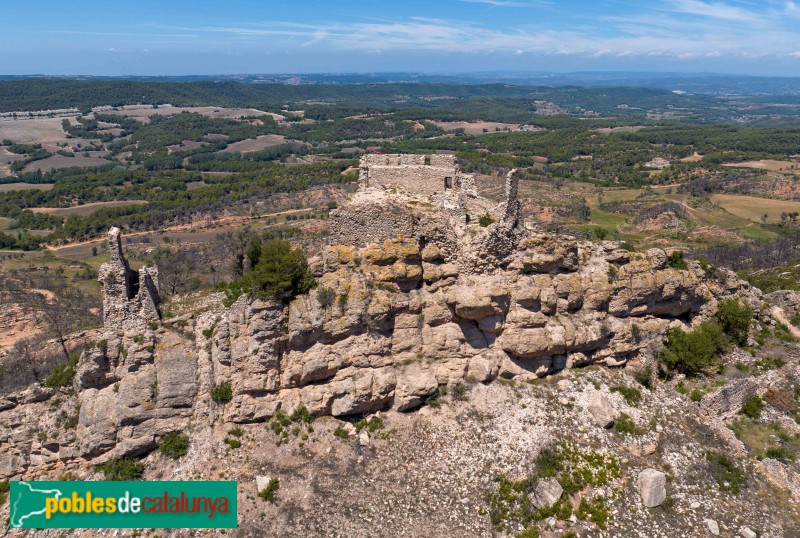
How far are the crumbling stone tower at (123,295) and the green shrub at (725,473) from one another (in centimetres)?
2672

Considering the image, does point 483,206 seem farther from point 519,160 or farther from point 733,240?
point 519,160

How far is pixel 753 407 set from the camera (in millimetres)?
24750

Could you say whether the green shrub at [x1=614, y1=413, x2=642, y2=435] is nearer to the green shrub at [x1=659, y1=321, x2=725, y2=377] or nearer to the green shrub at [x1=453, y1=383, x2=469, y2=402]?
the green shrub at [x1=659, y1=321, x2=725, y2=377]

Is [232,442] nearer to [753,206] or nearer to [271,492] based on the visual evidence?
[271,492]

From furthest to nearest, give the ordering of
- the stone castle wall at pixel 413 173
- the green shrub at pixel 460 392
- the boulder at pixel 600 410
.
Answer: the stone castle wall at pixel 413 173 → the green shrub at pixel 460 392 → the boulder at pixel 600 410

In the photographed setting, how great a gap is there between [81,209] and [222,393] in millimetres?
105631

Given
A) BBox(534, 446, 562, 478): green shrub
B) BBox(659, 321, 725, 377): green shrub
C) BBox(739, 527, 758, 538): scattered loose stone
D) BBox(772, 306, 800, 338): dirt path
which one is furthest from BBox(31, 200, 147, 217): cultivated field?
BBox(739, 527, 758, 538): scattered loose stone

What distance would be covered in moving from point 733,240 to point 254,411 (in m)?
93.2

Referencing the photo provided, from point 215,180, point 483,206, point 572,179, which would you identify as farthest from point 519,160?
point 483,206

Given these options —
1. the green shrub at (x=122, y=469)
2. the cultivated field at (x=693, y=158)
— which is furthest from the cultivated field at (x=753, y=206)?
the green shrub at (x=122, y=469)

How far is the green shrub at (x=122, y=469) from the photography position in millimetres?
20094

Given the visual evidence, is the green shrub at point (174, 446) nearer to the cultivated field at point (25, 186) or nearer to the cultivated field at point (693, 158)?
the cultivated field at point (25, 186)

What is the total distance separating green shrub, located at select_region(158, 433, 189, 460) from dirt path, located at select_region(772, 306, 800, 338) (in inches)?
1404

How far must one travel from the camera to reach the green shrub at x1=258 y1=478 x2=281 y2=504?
63.7 ft
